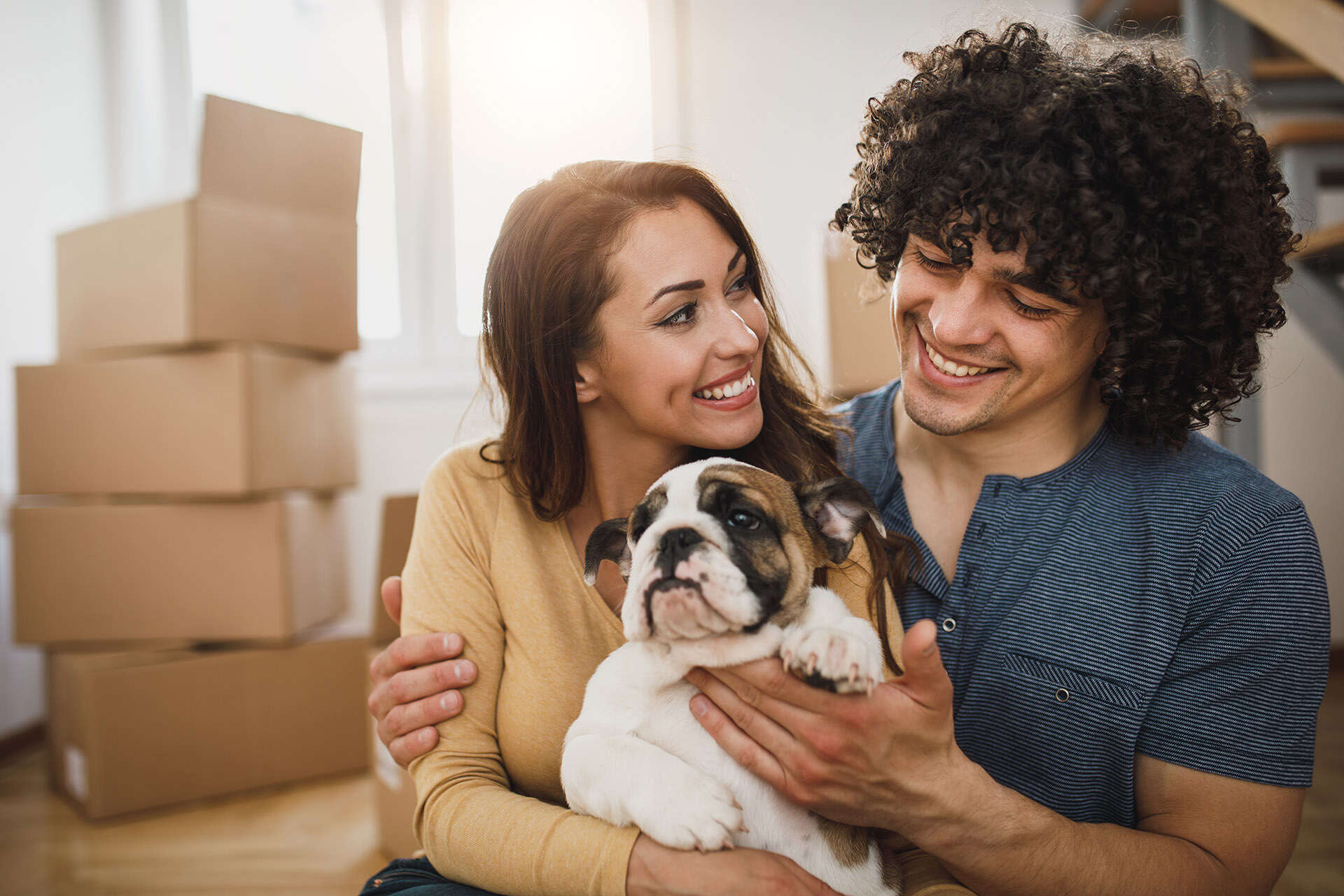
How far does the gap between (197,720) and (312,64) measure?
3.19 m

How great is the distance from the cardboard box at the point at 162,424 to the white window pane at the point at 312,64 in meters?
1.76

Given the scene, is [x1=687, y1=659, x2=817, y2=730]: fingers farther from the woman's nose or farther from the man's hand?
the woman's nose

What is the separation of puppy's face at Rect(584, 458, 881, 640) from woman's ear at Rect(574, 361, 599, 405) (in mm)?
353

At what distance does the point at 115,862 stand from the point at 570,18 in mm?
4067

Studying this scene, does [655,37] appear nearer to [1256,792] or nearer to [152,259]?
[152,259]

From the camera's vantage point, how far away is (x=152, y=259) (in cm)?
277

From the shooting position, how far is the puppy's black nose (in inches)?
50.5

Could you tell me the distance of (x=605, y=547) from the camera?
5.10 ft

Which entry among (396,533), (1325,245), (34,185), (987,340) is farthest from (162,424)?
(1325,245)

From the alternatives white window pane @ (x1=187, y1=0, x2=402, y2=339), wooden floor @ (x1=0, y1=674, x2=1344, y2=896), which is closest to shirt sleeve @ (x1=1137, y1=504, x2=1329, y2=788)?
wooden floor @ (x1=0, y1=674, x2=1344, y2=896)

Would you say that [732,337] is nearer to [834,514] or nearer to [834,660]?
[834,514]

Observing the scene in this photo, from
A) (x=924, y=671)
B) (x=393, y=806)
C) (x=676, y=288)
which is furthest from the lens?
(x=393, y=806)

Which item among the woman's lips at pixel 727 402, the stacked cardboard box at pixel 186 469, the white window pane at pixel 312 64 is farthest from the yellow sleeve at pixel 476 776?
the white window pane at pixel 312 64

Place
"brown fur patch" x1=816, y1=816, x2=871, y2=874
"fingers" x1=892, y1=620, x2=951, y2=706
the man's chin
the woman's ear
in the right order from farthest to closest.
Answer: the woman's ear → the man's chin → "brown fur patch" x1=816, y1=816, x2=871, y2=874 → "fingers" x1=892, y1=620, x2=951, y2=706
